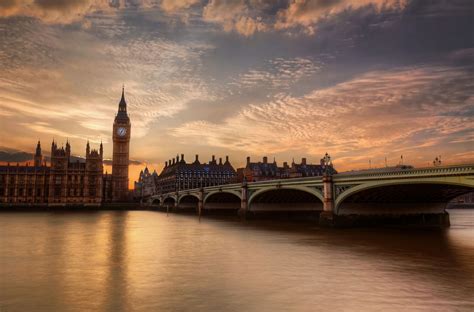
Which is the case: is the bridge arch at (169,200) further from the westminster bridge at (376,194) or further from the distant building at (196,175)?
the westminster bridge at (376,194)

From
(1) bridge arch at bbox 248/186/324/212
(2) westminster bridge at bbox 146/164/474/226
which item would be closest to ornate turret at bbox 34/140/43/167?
(2) westminster bridge at bbox 146/164/474/226

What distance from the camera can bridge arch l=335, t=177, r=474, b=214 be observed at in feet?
135

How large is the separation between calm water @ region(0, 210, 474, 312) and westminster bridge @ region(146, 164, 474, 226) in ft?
21.3

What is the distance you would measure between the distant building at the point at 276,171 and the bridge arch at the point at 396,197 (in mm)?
92131

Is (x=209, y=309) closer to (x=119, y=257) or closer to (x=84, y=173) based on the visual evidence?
(x=119, y=257)

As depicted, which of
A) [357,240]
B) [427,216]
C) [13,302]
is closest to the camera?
[13,302]

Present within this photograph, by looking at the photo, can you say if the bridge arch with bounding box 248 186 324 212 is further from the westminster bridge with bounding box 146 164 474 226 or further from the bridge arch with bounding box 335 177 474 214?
the bridge arch with bounding box 335 177 474 214

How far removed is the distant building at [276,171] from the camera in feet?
489

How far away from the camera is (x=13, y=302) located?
1498 centimetres

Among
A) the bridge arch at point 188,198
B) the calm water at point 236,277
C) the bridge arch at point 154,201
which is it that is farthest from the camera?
the bridge arch at point 154,201

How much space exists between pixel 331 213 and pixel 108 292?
1468 inches

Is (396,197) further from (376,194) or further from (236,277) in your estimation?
(236,277)

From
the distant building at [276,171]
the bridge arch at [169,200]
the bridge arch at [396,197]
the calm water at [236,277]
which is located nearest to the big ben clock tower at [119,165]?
the bridge arch at [169,200]

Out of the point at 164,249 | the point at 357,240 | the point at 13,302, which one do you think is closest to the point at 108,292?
the point at 13,302
